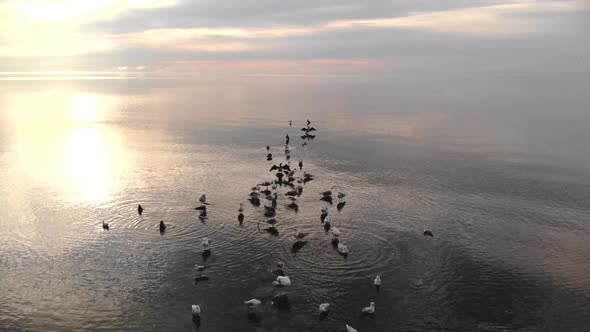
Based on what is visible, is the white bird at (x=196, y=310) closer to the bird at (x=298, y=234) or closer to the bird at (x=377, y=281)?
the bird at (x=377, y=281)

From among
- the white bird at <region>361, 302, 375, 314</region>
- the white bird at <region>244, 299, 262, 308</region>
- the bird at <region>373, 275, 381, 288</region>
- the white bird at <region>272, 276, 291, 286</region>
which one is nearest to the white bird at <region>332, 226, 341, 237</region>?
the bird at <region>373, 275, 381, 288</region>

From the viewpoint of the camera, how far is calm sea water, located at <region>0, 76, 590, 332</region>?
32.1 m

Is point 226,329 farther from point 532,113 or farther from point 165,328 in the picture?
point 532,113

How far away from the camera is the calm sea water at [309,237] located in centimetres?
3206

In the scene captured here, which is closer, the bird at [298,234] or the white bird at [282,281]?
the white bird at [282,281]

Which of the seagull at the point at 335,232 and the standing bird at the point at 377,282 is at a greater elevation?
the seagull at the point at 335,232

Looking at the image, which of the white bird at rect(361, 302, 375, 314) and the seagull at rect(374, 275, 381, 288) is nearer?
the white bird at rect(361, 302, 375, 314)

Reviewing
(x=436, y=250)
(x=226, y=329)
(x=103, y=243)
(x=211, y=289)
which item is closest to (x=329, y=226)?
(x=436, y=250)

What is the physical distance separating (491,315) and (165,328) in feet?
76.8

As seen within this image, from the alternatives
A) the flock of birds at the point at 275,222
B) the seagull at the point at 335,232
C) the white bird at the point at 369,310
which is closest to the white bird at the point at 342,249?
the flock of birds at the point at 275,222

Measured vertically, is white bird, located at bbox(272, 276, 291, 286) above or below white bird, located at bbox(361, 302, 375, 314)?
above

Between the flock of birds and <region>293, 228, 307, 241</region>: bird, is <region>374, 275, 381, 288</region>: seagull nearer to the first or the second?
the flock of birds

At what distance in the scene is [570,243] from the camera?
4266 cm

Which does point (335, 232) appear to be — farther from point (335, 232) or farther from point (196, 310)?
point (196, 310)
